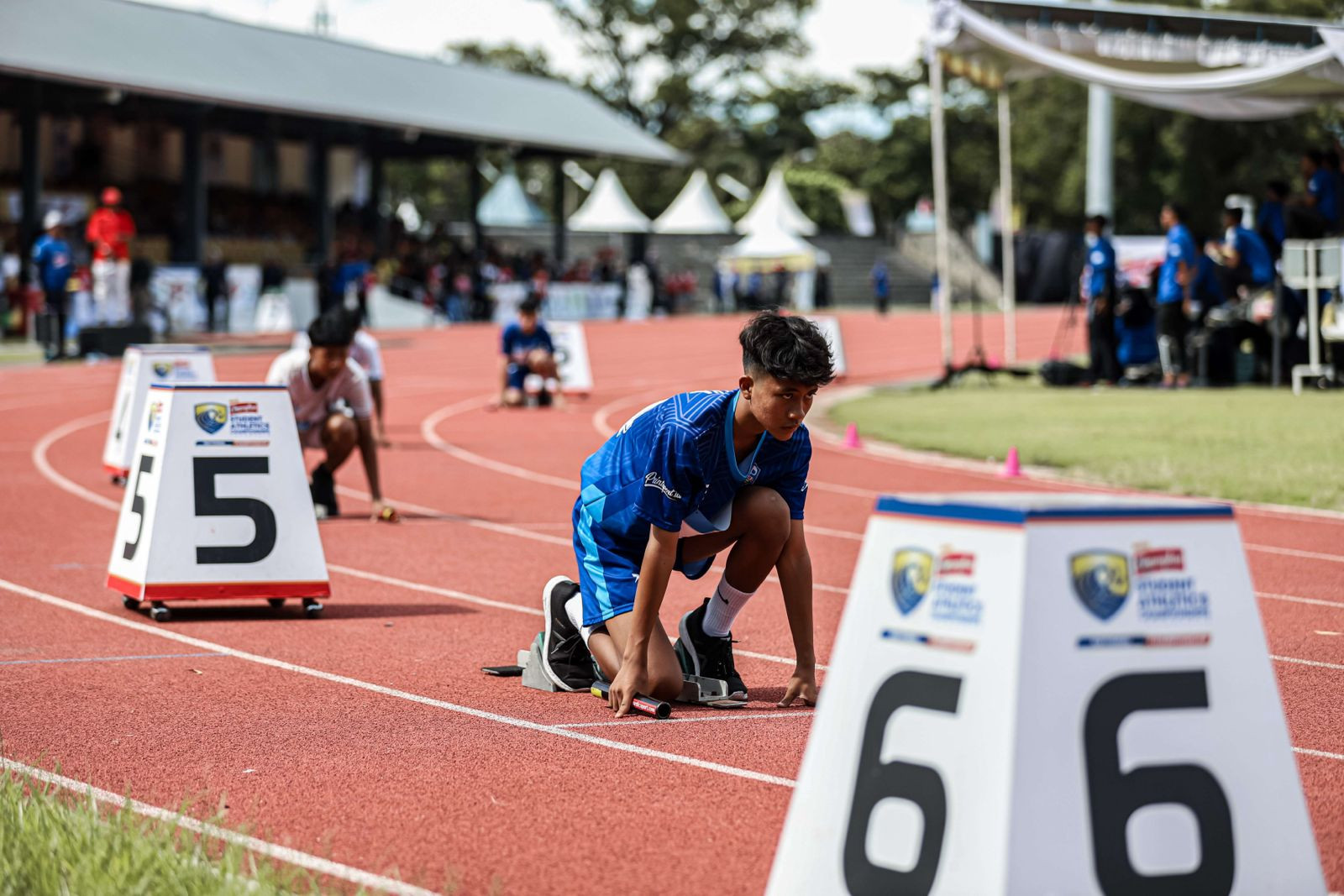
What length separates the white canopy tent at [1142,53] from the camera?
1834 cm

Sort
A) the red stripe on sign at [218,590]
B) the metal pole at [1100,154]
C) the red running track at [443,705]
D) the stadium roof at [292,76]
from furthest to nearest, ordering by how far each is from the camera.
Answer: the stadium roof at [292,76], the metal pole at [1100,154], the red stripe on sign at [218,590], the red running track at [443,705]

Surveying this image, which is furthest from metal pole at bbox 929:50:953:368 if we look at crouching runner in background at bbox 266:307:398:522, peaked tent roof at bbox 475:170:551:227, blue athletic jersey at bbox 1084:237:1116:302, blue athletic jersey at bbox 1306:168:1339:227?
peaked tent roof at bbox 475:170:551:227

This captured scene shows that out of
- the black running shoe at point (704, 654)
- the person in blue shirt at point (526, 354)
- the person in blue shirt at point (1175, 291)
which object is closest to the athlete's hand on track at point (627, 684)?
the black running shoe at point (704, 654)

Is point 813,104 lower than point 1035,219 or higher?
higher

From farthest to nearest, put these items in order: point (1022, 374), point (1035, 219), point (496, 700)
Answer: point (1035, 219)
point (1022, 374)
point (496, 700)

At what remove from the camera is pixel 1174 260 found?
773 inches

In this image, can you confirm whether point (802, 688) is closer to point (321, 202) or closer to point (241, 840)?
point (241, 840)

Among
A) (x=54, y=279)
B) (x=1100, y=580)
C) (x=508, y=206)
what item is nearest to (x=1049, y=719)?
(x=1100, y=580)

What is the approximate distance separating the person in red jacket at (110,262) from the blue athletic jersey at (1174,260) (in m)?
15.9

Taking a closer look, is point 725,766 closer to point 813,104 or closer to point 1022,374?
point 1022,374

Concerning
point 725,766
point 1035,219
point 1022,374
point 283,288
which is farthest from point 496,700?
point 1035,219

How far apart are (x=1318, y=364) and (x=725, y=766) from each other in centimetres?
1597

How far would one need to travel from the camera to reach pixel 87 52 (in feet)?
112

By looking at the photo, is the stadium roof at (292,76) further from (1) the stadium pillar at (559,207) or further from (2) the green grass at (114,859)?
(2) the green grass at (114,859)
